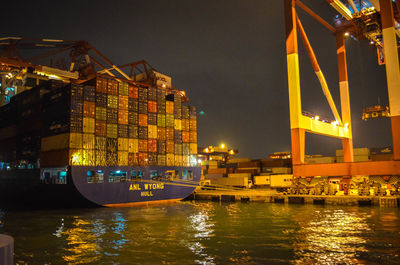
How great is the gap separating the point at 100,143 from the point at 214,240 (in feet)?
62.4

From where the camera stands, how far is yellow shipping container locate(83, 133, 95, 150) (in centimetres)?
2839

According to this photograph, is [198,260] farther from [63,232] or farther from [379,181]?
[379,181]

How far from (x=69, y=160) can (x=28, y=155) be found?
10256 mm

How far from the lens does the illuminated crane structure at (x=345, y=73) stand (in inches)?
1072

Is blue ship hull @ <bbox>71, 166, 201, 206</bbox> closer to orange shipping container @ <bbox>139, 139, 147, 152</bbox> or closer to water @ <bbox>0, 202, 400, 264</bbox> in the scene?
orange shipping container @ <bbox>139, 139, 147, 152</bbox>

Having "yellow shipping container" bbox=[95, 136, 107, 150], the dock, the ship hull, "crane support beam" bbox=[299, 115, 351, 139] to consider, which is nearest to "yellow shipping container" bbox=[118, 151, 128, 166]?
the ship hull

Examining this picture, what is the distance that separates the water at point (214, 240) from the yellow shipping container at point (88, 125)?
10.1m

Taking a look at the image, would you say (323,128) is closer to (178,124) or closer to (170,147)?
(178,124)

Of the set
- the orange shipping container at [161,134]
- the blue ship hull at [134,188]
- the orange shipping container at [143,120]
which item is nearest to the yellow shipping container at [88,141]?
the blue ship hull at [134,188]

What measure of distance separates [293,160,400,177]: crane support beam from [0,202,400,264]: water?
628cm

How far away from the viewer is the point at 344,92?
38.2 m

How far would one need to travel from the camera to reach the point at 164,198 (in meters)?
33.1

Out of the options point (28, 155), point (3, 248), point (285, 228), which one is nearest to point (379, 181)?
point (285, 228)

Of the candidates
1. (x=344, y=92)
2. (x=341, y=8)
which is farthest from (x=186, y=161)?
(x=341, y=8)
